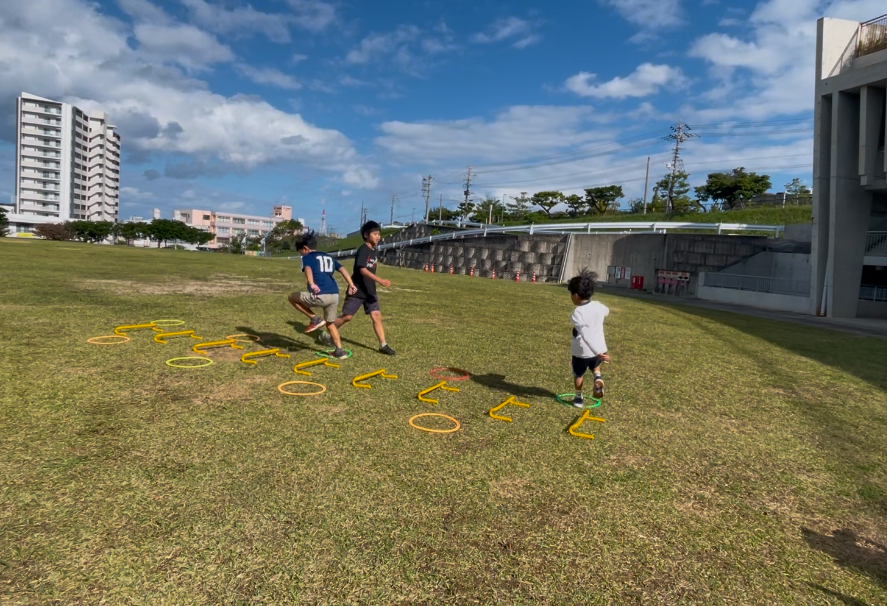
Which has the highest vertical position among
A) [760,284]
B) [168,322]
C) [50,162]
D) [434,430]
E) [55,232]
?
[50,162]

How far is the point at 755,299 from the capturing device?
25.8 m

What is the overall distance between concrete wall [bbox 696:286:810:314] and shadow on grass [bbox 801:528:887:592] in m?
23.4

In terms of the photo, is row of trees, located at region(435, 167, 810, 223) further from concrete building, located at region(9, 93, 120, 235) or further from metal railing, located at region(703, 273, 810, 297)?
concrete building, located at region(9, 93, 120, 235)

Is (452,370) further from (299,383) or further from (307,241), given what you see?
(307,241)

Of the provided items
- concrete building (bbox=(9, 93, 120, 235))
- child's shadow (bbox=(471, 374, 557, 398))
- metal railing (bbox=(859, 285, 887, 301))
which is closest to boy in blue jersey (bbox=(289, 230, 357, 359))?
child's shadow (bbox=(471, 374, 557, 398))

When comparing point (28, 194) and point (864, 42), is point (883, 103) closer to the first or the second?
point (864, 42)

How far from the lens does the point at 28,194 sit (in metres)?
93.0

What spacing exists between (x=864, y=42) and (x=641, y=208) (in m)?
46.9

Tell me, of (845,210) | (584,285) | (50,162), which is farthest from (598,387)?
(50,162)

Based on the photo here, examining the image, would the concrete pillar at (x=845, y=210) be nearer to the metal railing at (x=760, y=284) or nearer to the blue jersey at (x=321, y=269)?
the metal railing at (x=760, y=284)

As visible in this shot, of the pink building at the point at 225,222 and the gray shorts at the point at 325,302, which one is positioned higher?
the pink building at the point at 225,222

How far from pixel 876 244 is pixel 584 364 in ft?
87.6

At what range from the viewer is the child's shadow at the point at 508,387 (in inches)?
256

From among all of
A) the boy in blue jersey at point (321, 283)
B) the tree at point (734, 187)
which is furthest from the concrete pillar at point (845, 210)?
the tree at point (734, 187)
